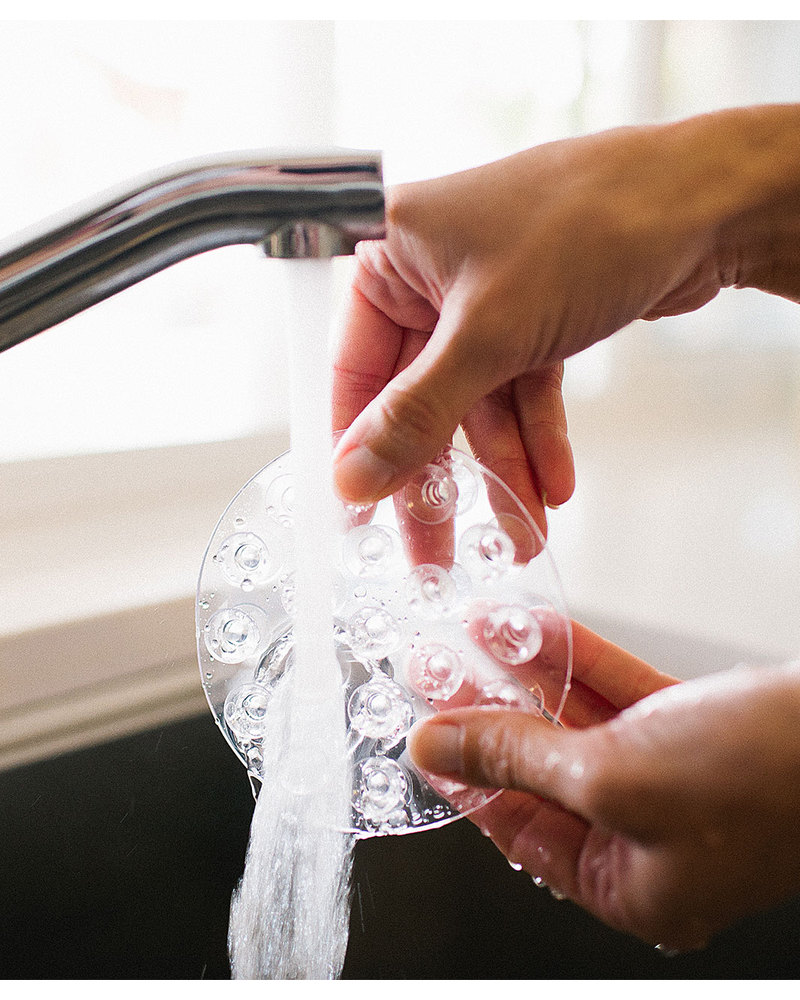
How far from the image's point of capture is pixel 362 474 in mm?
523

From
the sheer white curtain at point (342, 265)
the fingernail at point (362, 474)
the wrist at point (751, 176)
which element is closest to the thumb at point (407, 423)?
the fingernail at point (362, 474)

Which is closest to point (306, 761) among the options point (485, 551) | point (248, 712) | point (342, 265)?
point (248, 712)

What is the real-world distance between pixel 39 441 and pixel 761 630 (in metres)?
0.72

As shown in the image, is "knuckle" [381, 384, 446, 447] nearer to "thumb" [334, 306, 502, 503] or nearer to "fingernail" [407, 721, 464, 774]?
"thumb" [334, 306, 502, 503]

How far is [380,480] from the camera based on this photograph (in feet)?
Answer: 1.72

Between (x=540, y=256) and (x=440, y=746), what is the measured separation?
0.26 m

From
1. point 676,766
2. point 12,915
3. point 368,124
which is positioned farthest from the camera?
point 368,124

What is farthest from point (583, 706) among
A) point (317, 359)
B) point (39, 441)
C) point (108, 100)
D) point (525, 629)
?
point (108, 100)

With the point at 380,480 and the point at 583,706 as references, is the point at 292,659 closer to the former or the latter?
the point at 380,480

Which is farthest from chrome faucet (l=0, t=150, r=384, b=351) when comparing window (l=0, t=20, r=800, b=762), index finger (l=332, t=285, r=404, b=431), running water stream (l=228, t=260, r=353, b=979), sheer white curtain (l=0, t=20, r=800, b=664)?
sheer white curtain (l=0, t=20, r=800, b=664)

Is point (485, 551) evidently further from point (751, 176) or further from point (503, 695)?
point (751, 176)

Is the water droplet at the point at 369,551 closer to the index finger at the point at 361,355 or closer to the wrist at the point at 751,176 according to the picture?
the index finger at the point at 361,355

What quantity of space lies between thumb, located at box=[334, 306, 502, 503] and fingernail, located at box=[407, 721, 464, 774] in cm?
12

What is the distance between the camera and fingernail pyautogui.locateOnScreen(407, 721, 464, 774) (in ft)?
1.60
